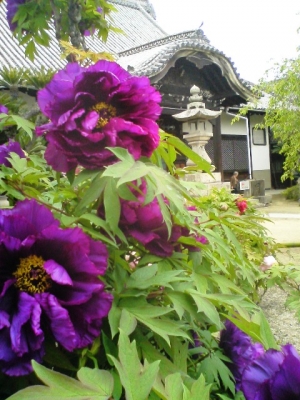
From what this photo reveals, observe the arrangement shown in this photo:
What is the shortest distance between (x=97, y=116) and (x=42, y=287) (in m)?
0.26

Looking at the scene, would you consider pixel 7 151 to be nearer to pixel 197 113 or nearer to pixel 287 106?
pixel 197 113

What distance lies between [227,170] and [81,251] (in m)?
14.3

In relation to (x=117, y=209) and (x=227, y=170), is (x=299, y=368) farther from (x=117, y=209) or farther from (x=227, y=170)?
(x=227, y=170)

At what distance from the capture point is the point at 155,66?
9.94 metres

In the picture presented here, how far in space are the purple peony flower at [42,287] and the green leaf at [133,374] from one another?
0.28 ft

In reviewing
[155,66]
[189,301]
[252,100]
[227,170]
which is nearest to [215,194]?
[189,301]

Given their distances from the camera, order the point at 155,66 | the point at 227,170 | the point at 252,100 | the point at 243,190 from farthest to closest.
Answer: the point at 227,170, the point at 243,190, the point at 252,100, the point at 155,66

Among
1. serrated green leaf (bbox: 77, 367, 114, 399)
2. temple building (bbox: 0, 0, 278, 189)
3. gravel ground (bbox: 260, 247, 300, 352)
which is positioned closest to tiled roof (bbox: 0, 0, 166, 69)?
temple building (bbox: 0, 0, 278, 189)

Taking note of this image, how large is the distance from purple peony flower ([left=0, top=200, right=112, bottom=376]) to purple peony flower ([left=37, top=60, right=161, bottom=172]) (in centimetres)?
11

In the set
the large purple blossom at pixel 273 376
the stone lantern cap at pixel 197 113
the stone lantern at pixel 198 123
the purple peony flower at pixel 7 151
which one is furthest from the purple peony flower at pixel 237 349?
the stone lantern cap at pixel 197 113

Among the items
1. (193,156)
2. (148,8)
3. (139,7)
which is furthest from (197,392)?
(148,8)

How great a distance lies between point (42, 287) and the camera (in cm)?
57

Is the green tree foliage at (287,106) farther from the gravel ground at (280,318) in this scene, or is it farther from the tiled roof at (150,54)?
the gravel ground at (280,318)

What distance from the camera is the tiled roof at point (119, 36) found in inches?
440
